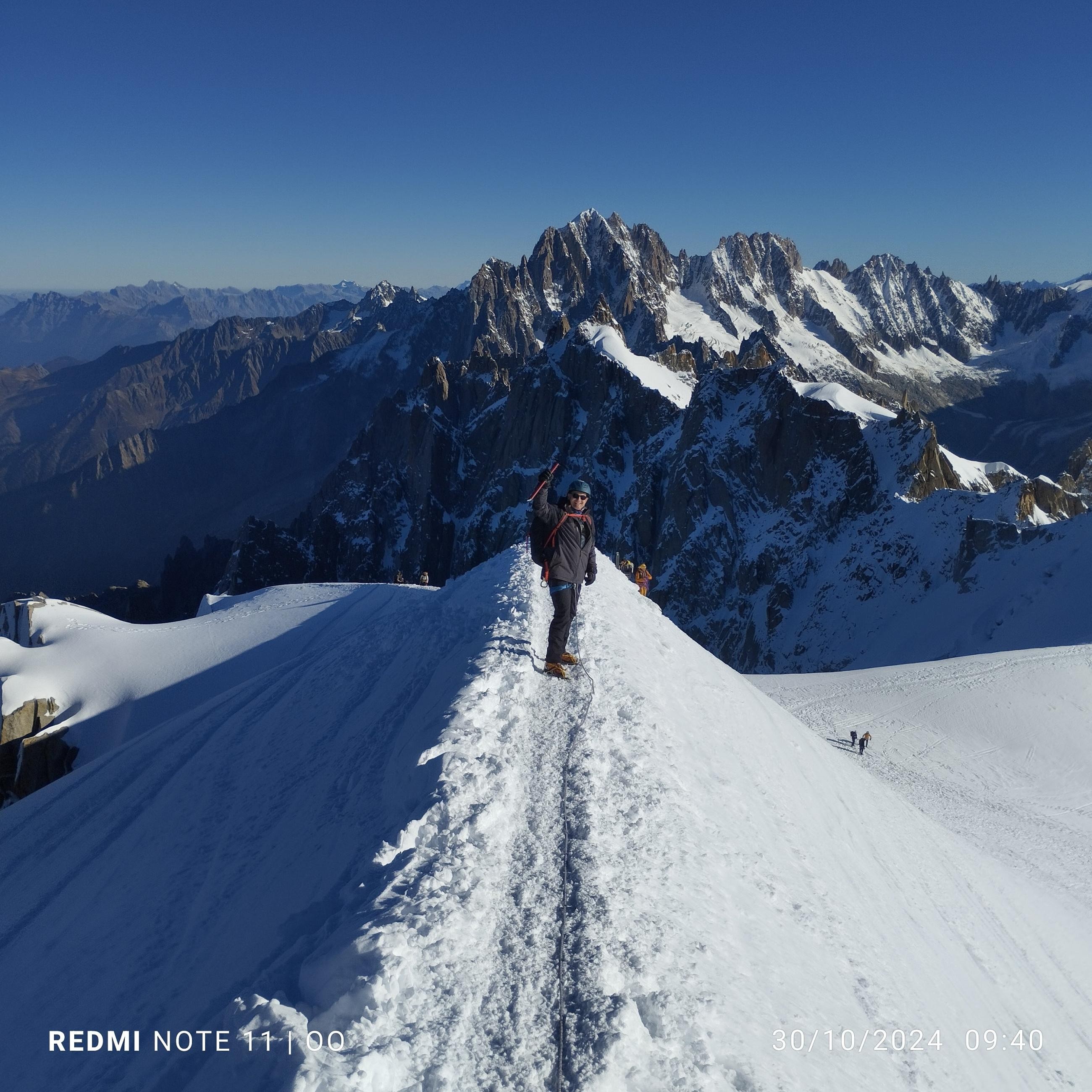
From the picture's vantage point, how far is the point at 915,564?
56.3m

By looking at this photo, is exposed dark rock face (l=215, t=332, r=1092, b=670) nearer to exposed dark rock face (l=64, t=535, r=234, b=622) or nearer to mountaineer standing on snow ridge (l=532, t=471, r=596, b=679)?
exposed dark rock face (l=64, t=535, r=234, b=622)

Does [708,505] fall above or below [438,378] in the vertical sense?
below

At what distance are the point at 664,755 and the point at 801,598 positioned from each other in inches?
2348

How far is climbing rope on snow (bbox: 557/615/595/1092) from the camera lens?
421 cm

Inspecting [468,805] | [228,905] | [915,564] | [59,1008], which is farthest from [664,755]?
[915,564]

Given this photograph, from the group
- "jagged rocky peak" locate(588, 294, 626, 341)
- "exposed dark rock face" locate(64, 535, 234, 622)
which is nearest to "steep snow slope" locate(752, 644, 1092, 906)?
"exposed dark rock face" locate(64, 535, 234, 622)

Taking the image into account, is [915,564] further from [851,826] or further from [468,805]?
[468,805]

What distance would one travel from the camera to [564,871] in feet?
18.3

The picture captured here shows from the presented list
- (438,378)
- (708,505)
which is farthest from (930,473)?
(438,378)

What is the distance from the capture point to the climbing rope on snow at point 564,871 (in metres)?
4.21

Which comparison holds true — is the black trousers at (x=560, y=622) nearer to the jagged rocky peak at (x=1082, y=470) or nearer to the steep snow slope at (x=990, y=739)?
the steep snow slope at (x=990, y=739)

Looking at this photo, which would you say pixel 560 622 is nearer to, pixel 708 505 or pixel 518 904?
pixel 518 904

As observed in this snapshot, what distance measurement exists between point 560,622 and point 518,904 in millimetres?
3983

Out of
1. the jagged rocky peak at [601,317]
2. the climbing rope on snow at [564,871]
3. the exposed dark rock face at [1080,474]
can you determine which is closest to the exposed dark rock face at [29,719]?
the climbing rope on snow at [564,871]
